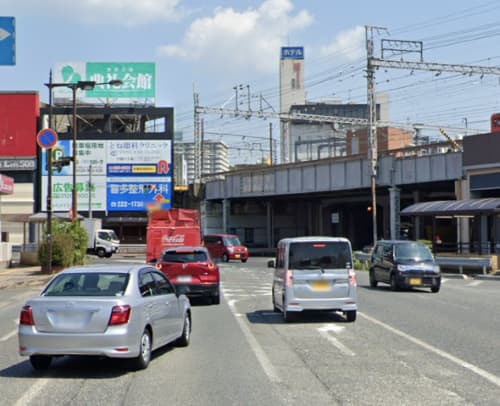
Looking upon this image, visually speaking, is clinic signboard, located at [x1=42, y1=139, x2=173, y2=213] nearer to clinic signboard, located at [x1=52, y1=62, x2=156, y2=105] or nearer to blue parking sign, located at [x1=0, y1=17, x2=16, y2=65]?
clinic signboard, located at [x1=52, y1=62, x2=156, y2=105]

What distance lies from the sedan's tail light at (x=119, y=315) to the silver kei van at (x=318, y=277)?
20.9ft

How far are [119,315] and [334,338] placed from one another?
16.8 feet

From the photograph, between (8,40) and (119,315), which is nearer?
(119,315)

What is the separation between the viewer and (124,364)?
10.4 meters

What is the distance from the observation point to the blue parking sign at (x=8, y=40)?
1975 centimetres

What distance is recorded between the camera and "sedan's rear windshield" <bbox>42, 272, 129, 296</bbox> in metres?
9.98

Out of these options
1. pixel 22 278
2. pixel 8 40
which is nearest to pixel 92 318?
pixel 8 40

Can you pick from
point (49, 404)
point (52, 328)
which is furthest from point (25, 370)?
point (49, 404)

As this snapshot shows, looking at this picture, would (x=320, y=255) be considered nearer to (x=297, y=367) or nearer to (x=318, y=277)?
(x=318, y=277)

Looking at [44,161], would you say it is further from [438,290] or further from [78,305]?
[78,305]

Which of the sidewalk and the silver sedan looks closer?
the silver sedan

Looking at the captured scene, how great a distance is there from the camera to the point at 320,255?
1566 cm

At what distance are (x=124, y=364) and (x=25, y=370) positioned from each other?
1358 millimetres

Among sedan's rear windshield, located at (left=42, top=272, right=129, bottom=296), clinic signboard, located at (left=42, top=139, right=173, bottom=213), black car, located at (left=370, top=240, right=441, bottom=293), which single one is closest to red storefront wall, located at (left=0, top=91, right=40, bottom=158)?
clinic signboard, located at (left=42, top=139, right=173, bottom=213)
